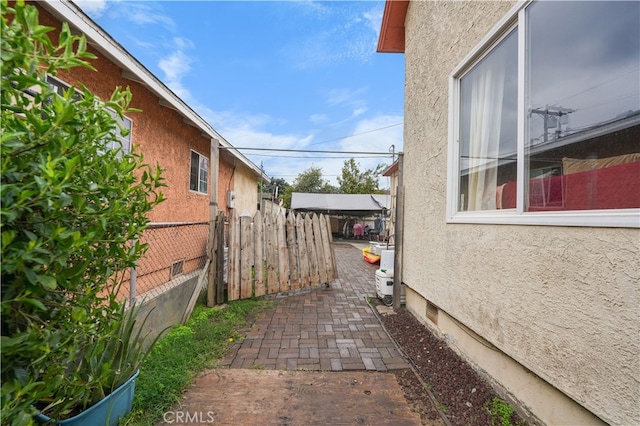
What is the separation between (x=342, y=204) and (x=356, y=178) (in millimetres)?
11072

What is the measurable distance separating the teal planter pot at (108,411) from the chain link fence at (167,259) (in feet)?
3.69

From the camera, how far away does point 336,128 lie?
83.4ft

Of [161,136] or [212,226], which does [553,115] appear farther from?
[161,136]

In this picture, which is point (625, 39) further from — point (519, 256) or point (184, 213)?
point (184, 213)

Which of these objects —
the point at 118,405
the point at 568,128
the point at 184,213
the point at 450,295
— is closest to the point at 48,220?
the point at 118,405

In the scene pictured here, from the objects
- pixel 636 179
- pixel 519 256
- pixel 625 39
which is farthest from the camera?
pixel 519 256

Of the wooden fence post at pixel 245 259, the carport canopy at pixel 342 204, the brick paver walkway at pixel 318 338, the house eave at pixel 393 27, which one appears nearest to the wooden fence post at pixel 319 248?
the brick paver walkway at pixel 318 338

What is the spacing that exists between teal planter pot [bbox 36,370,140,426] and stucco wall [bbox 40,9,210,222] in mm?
2391

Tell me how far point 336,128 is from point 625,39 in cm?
2475

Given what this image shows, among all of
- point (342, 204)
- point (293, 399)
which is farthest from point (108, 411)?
point (342, 204)

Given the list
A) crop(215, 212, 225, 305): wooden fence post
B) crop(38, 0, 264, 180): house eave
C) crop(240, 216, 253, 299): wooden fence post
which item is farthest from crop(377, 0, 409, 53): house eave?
crop(215, 212, 225, 305): wooden fence post

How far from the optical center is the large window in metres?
6.74

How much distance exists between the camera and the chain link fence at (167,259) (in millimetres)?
3465

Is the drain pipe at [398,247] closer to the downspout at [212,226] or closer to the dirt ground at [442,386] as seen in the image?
the dirt ground at [442,386]
